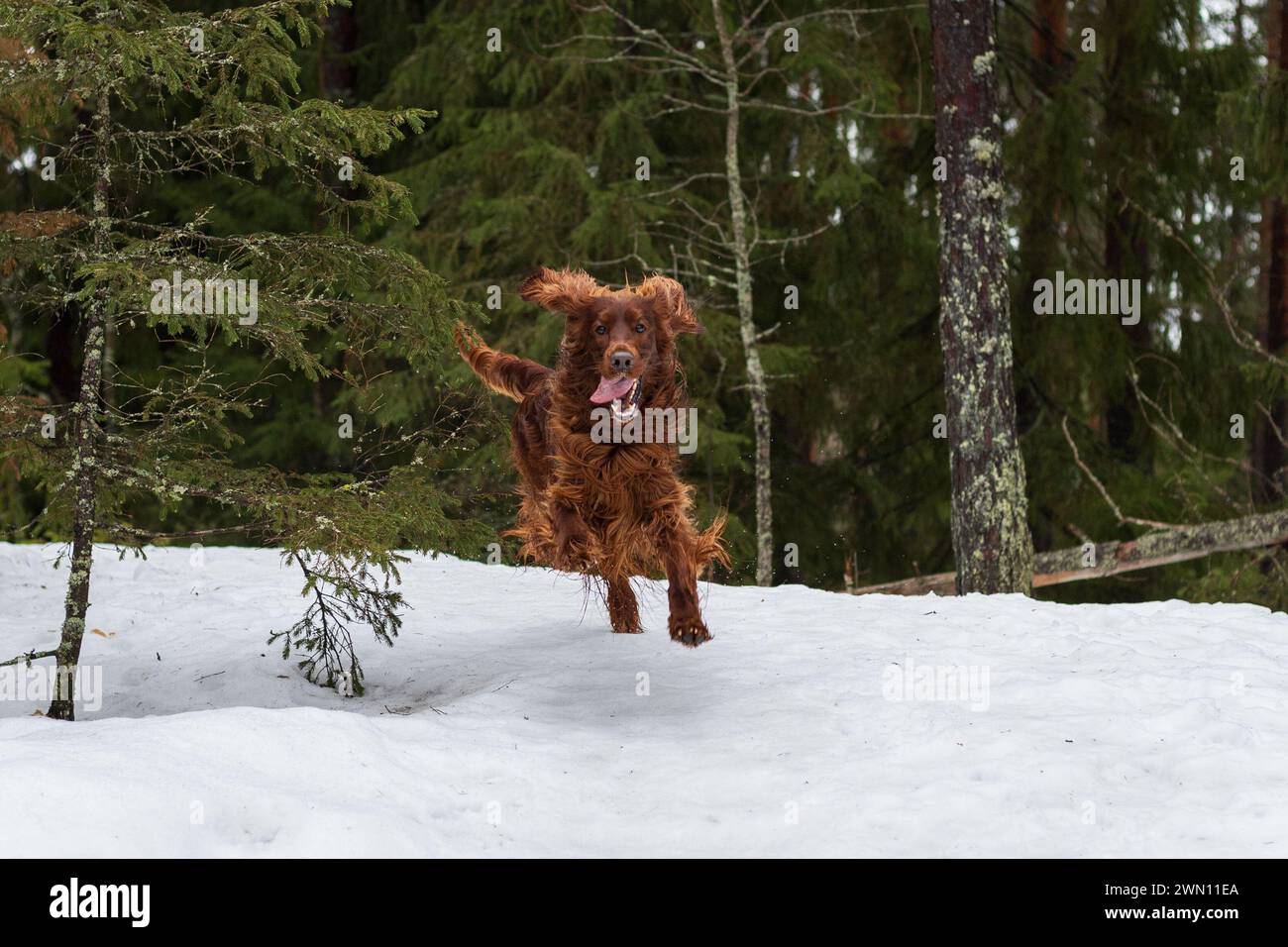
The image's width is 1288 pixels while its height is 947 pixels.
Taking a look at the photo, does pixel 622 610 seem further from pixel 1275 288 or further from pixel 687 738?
pixel 1275 288

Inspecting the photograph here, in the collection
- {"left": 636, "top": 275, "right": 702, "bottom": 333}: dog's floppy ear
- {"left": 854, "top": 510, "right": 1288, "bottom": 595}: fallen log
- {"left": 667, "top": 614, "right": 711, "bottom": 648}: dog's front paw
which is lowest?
{"left": 667, "top": 614, "right": 711, "bottom": 648}: dog's front paw

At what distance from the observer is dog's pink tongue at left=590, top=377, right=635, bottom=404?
6070mm

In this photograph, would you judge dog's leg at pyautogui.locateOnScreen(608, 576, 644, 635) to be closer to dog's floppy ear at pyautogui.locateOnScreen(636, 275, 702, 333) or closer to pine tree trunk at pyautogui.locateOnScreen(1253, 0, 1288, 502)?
dog's floppy ear at pyautogui.locateOnScreen(636, 275, 702, 333)

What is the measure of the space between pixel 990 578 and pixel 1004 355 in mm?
1596

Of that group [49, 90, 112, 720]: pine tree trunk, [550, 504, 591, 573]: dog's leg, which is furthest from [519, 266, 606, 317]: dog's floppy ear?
[49, 90, 112, 720]: pine tree trunk

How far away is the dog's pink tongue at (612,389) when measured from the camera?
6.07 m

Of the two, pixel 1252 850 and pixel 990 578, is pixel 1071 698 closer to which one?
pixel 1252 850

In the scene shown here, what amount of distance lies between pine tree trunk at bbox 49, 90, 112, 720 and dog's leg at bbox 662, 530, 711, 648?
2678mm

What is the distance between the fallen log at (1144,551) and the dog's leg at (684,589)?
461cm

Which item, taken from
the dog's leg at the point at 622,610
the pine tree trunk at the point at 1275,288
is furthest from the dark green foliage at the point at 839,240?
the dog's leg at the point at 622,610

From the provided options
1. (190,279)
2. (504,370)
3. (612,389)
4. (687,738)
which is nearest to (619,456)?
(612,389)

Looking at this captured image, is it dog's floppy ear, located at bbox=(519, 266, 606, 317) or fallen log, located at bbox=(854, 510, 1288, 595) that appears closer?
dog's floppy ear, located at bbox=(519, 266, 606, 317)
